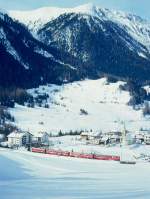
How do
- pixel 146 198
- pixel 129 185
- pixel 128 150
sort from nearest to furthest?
pixel 146 198
pixel 129 185
pixel 128 150

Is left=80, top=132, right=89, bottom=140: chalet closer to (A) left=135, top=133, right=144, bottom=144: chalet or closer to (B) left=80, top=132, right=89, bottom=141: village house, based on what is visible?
(B) left=80, top=132, right=89, bottom=141: village house

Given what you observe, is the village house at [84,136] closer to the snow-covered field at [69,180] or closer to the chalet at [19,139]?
the chalet at [19,139]

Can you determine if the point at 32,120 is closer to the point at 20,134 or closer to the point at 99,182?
the point at 20,134

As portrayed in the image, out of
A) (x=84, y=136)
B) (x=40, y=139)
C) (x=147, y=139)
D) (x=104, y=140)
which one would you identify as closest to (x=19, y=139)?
(x=40, y=139)

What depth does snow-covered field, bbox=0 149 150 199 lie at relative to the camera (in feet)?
165

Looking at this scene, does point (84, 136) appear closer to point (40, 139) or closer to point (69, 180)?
point (40, 139)

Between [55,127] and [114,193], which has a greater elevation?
[55,127]

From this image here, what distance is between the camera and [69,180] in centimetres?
→ 6216

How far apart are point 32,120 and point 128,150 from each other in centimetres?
7102

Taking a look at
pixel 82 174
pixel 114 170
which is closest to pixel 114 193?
pixel 82 174

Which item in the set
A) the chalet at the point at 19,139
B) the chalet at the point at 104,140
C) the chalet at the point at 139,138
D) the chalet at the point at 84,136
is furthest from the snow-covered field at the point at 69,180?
the chalet at the point at 84,136

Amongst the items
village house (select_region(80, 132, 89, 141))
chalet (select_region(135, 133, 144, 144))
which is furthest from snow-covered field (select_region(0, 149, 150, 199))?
village house (select_region(80, 132, 89, 141))

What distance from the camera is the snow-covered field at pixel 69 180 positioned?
50312 mm

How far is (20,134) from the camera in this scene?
14675 cm
